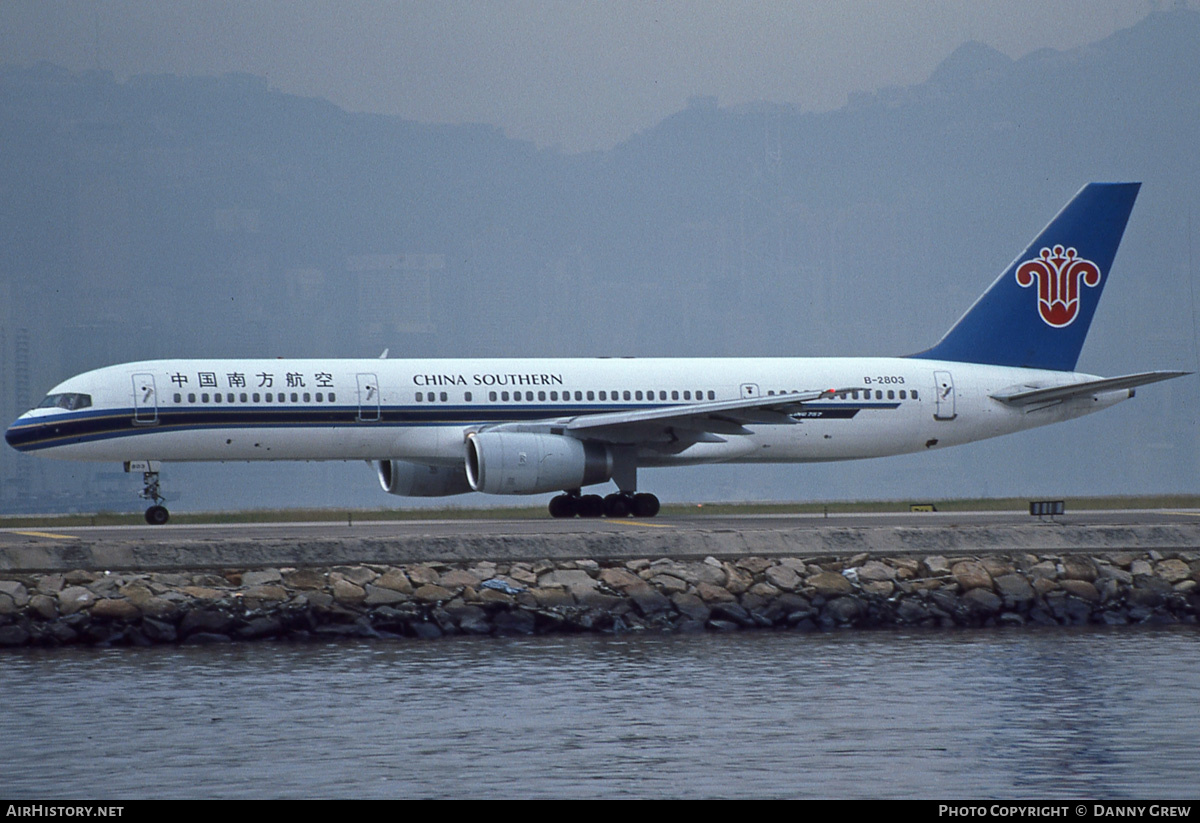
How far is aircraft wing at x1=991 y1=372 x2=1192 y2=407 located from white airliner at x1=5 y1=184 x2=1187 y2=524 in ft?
0.16

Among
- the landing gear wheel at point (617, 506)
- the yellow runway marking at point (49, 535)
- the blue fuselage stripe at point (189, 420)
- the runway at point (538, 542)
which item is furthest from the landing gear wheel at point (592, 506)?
the yellow runway marking at point (49, 535)

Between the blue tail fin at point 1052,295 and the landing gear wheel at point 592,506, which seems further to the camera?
the blue tail fin at point 1052,295

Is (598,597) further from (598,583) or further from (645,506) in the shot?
(645,506)

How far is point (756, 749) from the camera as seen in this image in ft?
60.2

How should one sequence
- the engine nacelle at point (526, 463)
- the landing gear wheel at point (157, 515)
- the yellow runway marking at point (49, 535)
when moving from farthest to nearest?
the landing gear wheel at point (157, 515), the engine nacelle at point (526, 463), the yellow runway marking at point (49, 535)

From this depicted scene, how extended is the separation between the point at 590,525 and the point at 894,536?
665cm

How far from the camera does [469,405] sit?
126ft

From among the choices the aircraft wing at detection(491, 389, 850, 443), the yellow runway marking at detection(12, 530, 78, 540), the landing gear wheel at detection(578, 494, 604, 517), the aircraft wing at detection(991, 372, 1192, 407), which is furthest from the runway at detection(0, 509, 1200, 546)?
the aircraft wing at detection(991, 372, 1192, 407)

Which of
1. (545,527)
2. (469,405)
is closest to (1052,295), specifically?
(469,405)

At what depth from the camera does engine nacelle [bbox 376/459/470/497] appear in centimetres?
4028

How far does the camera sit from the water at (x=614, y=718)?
1681 centimetres

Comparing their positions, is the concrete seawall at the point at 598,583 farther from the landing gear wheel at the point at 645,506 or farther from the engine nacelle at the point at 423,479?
the engine nacelle at the point at 423,479
